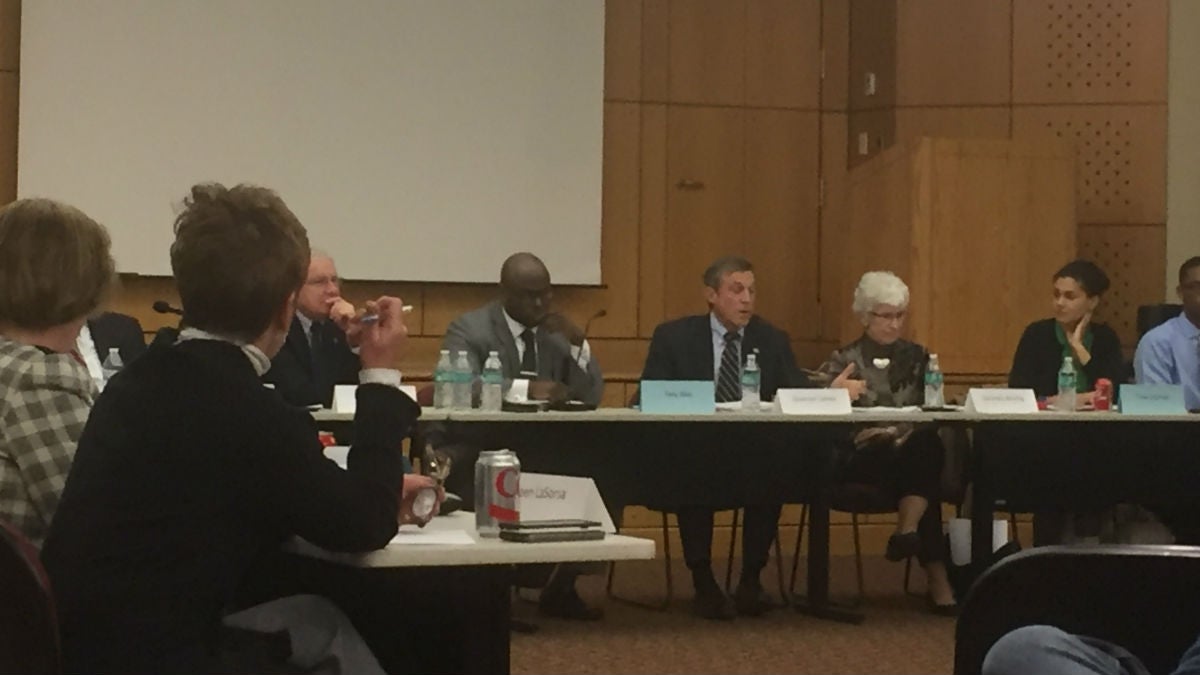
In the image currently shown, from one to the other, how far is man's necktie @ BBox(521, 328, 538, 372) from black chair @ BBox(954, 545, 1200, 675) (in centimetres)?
385

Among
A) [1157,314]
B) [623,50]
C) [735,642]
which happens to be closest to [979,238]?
[1157,314]

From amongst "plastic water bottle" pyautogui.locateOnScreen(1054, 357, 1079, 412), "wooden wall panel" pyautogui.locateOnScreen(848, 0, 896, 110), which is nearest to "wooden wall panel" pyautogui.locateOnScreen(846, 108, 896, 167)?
"wooden wall panel" pyautogui.locateOnScreen(848, 0, 896, 110)

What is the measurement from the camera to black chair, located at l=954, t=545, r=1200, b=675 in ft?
5.49

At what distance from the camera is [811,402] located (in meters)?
5.14

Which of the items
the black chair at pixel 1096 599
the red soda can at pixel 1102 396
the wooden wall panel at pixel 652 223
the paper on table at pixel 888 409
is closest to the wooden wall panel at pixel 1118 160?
the wooden wall panel at pixel 652 223

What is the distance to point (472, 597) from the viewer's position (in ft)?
7.63

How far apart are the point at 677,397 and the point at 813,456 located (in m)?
0.55

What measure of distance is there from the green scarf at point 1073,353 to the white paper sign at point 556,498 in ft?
13.2

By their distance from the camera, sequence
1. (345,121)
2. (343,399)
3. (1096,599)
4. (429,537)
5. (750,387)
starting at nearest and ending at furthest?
(1096,599) < (429,537) < (343,399) < (750,387) < (345,121)

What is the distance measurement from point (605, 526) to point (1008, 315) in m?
5.06

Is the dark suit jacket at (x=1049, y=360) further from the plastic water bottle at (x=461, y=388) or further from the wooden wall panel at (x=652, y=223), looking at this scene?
the plastic water bottle at (x=461, y=388)

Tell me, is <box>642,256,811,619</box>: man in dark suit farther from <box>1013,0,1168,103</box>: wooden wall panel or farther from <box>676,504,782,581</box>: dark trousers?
<box>1013,0,1168,103</box>: wooden wall panel

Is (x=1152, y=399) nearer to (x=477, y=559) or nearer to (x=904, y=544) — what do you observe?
(x=904, y=544)

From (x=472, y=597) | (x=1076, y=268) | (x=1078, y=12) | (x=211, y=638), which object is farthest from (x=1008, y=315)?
(x=211, y=638)
